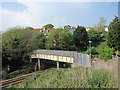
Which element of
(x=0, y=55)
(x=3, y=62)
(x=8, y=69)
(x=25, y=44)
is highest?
(x=25, y=44)

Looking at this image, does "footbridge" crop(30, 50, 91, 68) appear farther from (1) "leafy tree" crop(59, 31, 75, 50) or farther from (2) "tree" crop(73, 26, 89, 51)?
(2) "tree" crop(73, 26, 89, 51)

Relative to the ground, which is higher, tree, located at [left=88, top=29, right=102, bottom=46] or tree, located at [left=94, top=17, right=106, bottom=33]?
tree, located at [left=94, top=17, right=106, bottom=33]

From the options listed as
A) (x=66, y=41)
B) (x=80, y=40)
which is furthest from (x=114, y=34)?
(x=66, y=41)

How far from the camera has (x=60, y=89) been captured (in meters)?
3.78

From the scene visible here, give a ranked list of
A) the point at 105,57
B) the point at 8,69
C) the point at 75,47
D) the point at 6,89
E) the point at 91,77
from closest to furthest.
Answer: the point at 91,77
the point at 6,89
the point at 105,57
the point at 8,69
the point at 75,47

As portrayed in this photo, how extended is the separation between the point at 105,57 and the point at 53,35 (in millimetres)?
21080

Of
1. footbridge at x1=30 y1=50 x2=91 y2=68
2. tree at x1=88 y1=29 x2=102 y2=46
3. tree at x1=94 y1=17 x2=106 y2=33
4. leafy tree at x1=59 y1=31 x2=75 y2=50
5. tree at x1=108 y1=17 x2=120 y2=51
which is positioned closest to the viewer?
footbridge at x1=30 y1=50 x2=91 y2=68

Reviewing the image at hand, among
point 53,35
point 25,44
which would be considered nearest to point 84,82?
point 25,44

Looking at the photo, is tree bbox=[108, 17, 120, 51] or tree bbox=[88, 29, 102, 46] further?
tree bbox=[88, 29, 102, 46]

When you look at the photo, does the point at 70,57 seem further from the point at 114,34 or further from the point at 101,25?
the point at 101,25

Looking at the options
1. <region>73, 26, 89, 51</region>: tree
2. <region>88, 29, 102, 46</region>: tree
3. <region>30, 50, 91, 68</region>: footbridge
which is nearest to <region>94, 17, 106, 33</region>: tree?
<region>88, 29, 102, 46</region>: tree

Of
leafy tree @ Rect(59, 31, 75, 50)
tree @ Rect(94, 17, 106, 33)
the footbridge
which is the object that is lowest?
the footbridge

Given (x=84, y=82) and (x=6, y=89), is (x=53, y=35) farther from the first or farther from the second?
(x=84, y=82)

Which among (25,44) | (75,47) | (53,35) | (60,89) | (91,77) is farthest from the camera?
(53,35)
